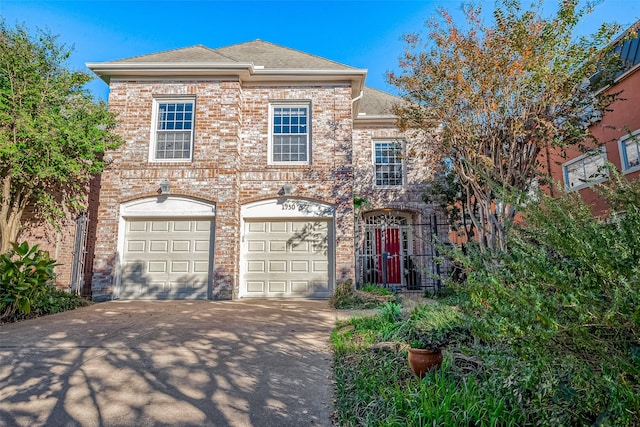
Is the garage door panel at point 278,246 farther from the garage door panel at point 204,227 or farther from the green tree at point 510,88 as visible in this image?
the green tree at point 510,88

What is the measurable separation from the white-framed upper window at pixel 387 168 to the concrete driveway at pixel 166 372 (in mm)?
7037

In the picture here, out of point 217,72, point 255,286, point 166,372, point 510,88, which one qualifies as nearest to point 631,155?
point 510,88

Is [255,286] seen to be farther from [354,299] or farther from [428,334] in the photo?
[428,334]

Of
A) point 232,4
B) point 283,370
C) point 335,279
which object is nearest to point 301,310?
point 335,279

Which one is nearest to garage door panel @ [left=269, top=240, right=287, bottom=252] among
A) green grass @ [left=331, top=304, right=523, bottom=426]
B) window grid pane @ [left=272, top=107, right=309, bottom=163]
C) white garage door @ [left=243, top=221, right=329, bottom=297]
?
white garage door @ [left=243, top=221, right=329, bottom=297]

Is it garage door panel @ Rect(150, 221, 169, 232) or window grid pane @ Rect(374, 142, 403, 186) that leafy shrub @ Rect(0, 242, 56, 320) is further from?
window grid pane @ Rect(374, 142, 403, 186)

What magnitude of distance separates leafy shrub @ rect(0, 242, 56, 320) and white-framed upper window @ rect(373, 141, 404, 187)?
→ 9252 millimetres

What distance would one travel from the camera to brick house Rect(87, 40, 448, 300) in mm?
9203

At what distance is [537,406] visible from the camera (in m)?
1.90

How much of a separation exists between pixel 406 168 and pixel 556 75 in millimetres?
5674

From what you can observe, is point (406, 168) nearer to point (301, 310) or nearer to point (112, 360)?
point (301, 310)

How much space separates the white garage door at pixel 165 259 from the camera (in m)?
9.13

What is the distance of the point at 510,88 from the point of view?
6.76m

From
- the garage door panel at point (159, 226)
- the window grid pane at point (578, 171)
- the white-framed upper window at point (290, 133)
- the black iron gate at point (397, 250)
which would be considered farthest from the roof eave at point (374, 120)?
the garage door panel at point (159, 226)
